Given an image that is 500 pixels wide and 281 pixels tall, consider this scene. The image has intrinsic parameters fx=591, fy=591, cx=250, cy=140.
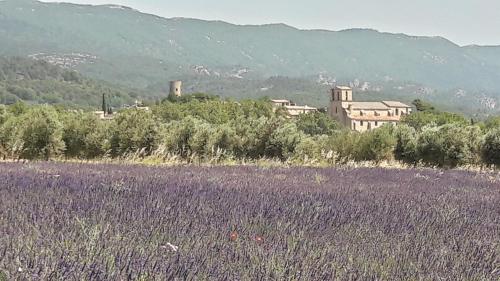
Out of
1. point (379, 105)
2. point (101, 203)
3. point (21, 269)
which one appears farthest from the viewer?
point (379, 105)

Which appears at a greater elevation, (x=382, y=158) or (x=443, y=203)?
(x=443, y=203)

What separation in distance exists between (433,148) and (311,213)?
1816 cm

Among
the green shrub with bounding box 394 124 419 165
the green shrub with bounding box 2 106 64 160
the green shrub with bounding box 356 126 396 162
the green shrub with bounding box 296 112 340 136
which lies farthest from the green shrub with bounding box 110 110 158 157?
the green shrub with bounding box 296 112 340 136

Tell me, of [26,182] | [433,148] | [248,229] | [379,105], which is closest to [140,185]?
[26,182]

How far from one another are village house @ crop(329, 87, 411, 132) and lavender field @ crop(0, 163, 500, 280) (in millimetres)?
150667

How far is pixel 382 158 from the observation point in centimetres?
2292

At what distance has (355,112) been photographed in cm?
16575

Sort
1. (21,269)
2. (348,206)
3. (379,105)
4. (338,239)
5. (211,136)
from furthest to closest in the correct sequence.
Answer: (379,105)
(211,136)
(348,206)
(338,239)
(21,269)

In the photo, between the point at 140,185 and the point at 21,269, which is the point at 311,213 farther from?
the point at 21,269

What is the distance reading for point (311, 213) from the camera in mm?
4590

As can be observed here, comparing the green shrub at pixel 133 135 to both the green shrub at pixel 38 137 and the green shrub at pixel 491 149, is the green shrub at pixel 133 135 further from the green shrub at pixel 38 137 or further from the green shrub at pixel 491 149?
the green shrub at pixel 491 149

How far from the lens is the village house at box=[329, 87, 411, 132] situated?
520ft

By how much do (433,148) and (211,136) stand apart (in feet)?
27.3

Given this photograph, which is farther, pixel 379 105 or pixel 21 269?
pixel 379 105
